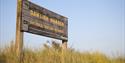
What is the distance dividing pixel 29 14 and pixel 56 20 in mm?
2143

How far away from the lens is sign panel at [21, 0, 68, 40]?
848cm

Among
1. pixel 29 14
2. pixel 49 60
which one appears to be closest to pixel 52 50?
pixel 49 60

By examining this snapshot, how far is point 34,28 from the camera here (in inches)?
352

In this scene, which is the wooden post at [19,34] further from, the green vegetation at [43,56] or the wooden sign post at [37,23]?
the green vegetation at [43,56]

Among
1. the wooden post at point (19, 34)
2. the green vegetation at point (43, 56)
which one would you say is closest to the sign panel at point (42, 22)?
the wooden post at point (19, 34)

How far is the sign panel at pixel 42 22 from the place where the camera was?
8.48 metres

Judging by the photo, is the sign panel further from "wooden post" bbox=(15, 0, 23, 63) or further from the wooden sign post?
"wooden post" bbox=(15, 0, 23, 63)

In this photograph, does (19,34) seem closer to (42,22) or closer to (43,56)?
(43,56)

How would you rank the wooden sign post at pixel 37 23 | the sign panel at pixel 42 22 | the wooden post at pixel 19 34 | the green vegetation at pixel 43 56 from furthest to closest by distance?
the sign panel at pixel 42 22
the wooden sign post at pixel 37 23
the wooden post at pixel 19 34
the green vegetation at pixel 43 56

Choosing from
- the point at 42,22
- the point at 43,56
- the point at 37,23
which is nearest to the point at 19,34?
the point at 43,56

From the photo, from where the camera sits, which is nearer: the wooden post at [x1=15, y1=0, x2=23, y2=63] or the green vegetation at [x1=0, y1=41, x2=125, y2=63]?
the green vegetation at [x1=0, y1=41, x2=125, y2=63]

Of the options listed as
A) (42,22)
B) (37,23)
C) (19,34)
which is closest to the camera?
(19,34)

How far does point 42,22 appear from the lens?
31.2 ft

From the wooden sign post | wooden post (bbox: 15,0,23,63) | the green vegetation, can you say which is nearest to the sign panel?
the wooden sign post
